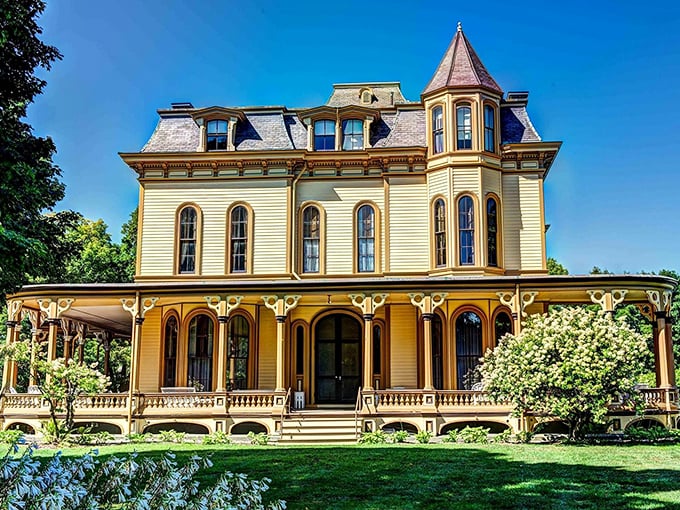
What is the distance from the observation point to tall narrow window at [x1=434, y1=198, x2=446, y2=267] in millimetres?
24438

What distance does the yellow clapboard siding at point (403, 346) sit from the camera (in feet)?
77.4

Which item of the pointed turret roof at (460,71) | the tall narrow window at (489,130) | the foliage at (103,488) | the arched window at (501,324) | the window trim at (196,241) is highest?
the pointed turret roof at (460,71)

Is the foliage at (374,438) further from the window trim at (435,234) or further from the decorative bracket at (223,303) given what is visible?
the window trim at (435,234)

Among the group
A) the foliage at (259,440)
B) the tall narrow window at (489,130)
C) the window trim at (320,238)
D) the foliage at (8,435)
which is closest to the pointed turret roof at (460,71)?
the tall narrow window at (489,130)

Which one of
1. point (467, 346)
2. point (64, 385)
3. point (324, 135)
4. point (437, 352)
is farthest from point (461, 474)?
point (324, 135)

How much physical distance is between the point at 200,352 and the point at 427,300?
8.06 metres

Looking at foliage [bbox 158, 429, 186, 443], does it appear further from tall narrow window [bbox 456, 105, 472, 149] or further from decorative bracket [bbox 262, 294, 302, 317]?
tall narrow window [bbox 456, 105, 472, 149]

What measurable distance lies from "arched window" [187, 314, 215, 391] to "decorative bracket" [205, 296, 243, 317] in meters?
2.73

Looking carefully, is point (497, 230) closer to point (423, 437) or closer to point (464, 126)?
point (464, 126)

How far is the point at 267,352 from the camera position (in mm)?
24234

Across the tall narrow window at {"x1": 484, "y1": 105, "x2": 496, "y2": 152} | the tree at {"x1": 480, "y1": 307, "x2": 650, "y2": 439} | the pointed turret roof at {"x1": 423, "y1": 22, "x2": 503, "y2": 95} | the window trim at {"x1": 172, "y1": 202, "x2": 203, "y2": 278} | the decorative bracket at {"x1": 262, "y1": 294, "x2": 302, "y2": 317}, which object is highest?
the pointed turret roof at {"x1": 423, "y1": 22, "x2": 503, "y2": 95}

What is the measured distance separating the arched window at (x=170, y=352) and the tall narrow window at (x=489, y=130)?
39.8 feet

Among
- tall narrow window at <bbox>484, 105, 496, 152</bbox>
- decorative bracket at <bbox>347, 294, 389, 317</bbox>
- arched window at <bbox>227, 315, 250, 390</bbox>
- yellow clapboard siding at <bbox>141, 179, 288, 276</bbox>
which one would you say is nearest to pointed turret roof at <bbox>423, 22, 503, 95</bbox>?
tall narrow window at <bbox>484, 105, 496, 152</bbox>

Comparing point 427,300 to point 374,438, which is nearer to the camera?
point 374,438
